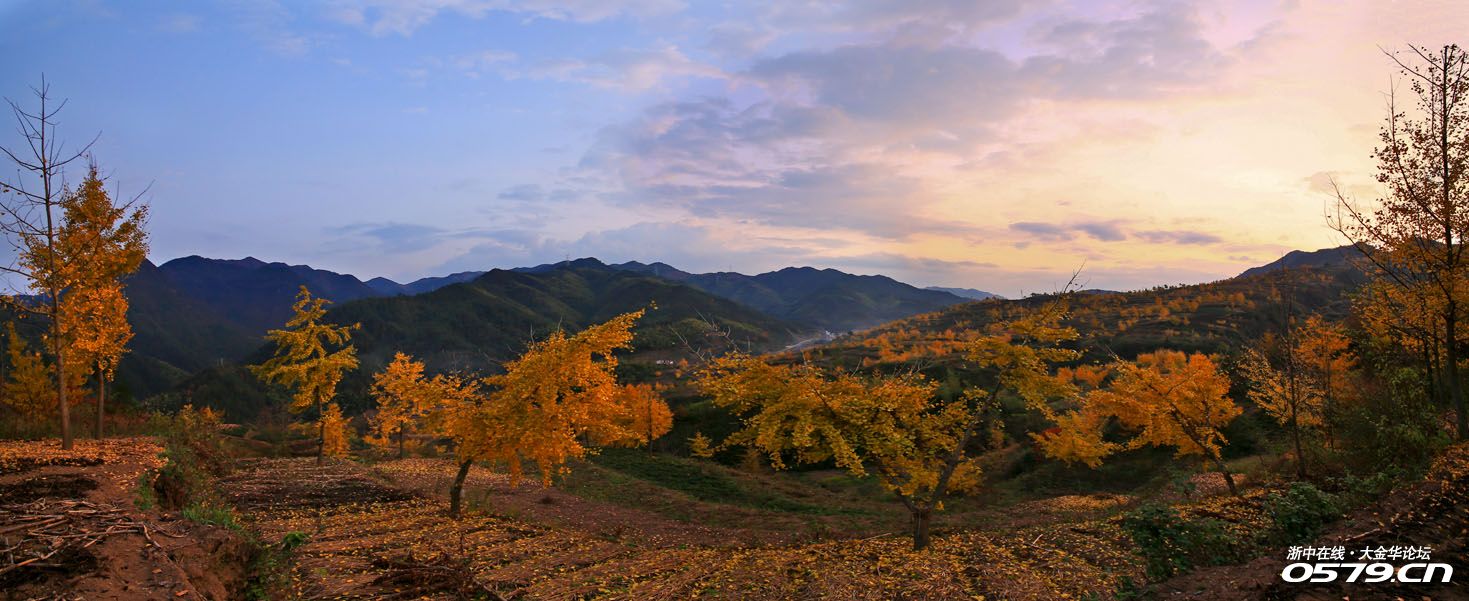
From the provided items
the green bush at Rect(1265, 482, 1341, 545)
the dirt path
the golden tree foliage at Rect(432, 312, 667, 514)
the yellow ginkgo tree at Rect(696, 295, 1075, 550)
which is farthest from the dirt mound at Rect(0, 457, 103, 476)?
the green bush at Rect(1265, 482, 1341, 545)

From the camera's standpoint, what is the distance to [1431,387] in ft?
57.6

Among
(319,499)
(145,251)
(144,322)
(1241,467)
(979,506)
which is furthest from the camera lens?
(144,322)

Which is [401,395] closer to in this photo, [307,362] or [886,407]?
[307,362]

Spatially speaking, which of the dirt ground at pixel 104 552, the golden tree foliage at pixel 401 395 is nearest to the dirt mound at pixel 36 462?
the dirt ground at pixel 104 552

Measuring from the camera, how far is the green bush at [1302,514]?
8695 mm

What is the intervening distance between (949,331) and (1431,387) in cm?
9596

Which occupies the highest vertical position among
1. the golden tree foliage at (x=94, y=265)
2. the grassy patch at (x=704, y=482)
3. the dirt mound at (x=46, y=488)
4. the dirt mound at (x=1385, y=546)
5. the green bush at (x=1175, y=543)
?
the golden tree foliage at (x=94, y=265)

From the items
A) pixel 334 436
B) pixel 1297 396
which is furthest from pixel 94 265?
pixel 1297 396

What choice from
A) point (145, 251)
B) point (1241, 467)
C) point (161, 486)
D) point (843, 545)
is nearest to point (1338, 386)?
point (1241, 467)

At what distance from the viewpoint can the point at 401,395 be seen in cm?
1638

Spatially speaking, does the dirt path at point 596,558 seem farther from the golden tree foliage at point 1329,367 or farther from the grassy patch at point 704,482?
the grassy patch at point 704,482

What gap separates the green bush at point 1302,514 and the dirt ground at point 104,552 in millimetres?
14162

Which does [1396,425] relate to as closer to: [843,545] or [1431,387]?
[1431,387]

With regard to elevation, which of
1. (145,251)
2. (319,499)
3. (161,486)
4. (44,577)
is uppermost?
(145,251)
